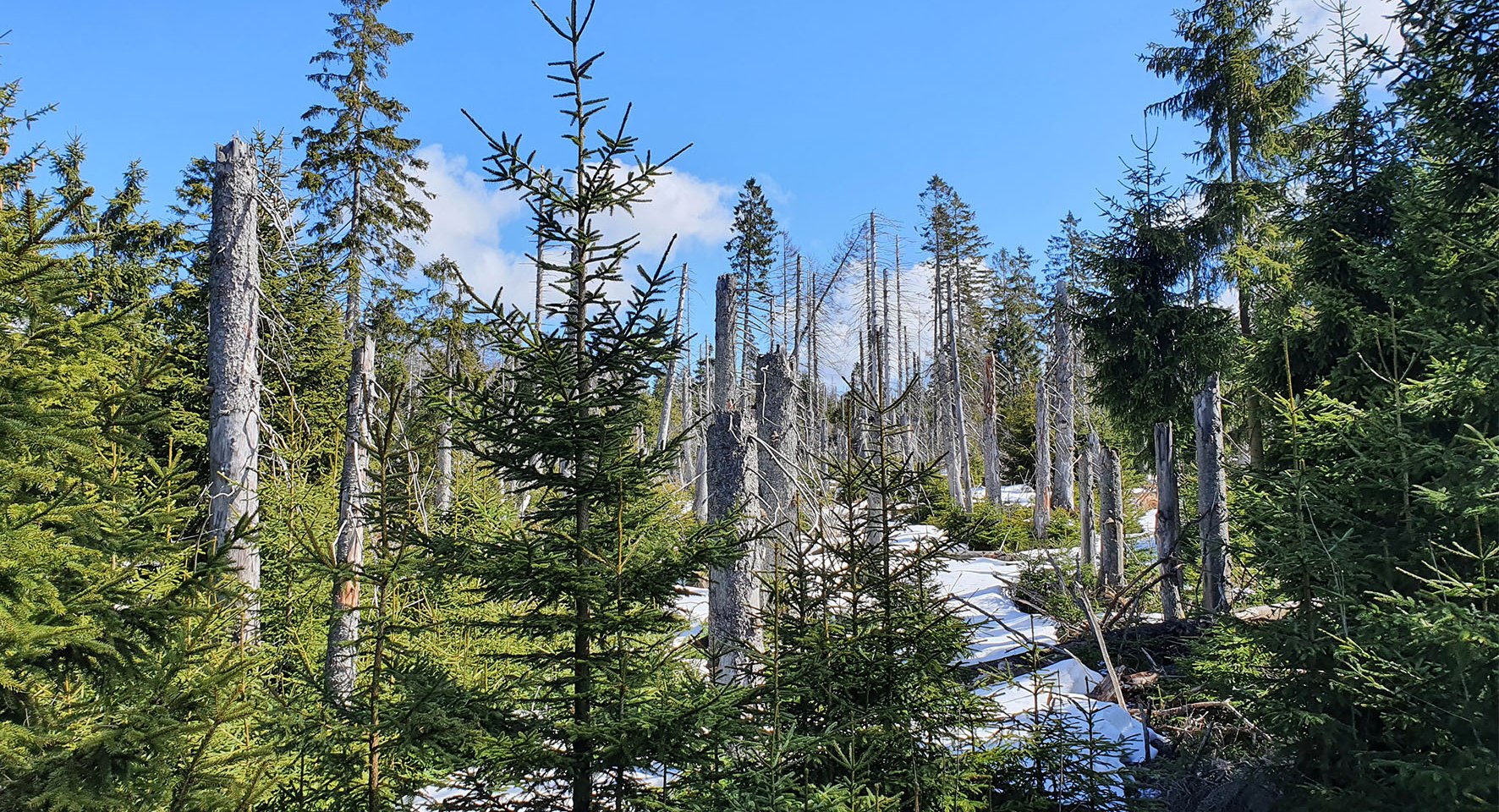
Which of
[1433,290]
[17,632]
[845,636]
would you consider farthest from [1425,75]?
[17,632]

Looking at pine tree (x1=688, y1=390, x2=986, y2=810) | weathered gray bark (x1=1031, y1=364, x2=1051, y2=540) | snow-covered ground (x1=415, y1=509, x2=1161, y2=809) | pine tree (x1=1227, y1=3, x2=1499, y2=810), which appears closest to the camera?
pine tree (x1=1227, y1=3, x2=1499, y2=810)

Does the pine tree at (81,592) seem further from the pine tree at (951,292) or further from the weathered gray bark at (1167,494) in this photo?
the pine tree at (951,292)

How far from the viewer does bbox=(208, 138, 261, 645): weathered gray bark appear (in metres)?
6.29

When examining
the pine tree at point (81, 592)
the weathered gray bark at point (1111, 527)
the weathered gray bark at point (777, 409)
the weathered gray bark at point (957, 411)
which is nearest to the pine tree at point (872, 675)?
the pine tree at point (81, 592)

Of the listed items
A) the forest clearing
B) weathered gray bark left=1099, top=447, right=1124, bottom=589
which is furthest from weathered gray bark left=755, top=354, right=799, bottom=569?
weathered gray bark left=1099, top=447, right=1124, bottom=589

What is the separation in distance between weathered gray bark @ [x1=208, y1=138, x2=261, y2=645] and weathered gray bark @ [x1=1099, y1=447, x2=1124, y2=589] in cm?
1229

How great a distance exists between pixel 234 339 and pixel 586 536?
199 inches

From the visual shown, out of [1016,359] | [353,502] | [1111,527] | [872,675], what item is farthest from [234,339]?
[1016,359]

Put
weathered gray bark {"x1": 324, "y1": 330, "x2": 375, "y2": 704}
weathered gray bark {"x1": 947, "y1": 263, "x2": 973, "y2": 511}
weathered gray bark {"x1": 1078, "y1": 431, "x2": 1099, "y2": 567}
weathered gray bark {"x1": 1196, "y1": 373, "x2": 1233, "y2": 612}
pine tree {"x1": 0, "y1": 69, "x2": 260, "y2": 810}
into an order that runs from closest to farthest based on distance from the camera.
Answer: pine tree {"x1": 0, "y1": 69, "x2": 260, "y2": 810} < weathered gray bark {"x1": 324, "y1": 330, "x2": 375, "y2": 704} < weathered gray bark {"x1": 1196, "y1": 373, "x2": 1233, "y2": 612} < weathered gray bark {"x1": 1078, "y1": 431, "x2": 1099, "y2": 567} < weathered gray bark {"x1": 947, "y1": 263, "x2": 973, "y2": 511}

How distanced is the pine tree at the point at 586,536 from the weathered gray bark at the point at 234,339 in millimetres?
4188

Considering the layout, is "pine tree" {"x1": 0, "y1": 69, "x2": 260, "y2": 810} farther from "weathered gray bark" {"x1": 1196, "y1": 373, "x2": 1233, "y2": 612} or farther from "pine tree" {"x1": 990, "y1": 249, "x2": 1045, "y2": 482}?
"pine tree" {"x1": 990, "y1": 249, "x2": 1045, "y2": 482}

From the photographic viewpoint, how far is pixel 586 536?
3.15 metres

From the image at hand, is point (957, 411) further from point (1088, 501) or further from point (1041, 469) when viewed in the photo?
point (1088, 501)

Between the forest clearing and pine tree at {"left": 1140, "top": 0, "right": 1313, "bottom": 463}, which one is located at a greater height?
pine tree at {"left": 1140, "top": 0, "right": 1313, "bottom": 463}
